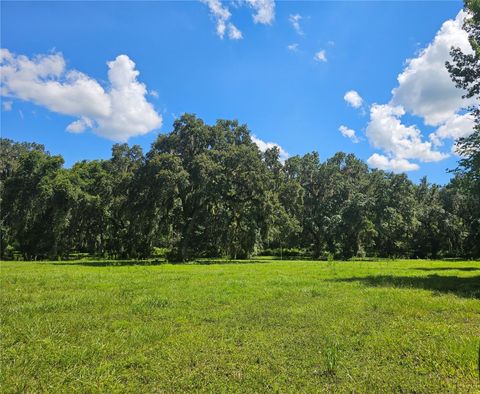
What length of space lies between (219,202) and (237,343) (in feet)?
102

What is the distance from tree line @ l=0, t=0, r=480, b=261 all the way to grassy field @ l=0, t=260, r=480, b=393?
43.6 feet

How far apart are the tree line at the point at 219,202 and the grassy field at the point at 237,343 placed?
1328 cm

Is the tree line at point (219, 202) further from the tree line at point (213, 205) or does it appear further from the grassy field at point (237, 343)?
the grassy field at point (237, 343)

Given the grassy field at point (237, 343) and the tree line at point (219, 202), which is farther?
the tree line at point (219, 202)

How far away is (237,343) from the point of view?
7262mm

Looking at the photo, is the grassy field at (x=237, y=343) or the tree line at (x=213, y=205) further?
the tree line at (x=213, y=205)

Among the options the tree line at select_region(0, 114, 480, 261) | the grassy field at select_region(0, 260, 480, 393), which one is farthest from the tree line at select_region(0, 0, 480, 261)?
the grassy field at select_region(0, 260, 480, 393)

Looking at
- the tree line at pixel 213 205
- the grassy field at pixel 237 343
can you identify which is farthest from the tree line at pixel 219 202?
the grassy field at pixel 237 343

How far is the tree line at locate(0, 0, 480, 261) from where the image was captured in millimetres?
35812

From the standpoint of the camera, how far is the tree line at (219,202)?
35.8 meters

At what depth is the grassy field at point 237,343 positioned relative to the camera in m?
5.47

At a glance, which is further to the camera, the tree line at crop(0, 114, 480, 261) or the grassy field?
the tree line at crop(0, 114, 480, 261)

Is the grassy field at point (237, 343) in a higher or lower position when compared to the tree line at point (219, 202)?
lower

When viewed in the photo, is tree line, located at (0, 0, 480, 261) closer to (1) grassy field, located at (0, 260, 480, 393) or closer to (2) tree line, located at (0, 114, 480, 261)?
(2) tree line, located at (0, 114, 480, 261)
